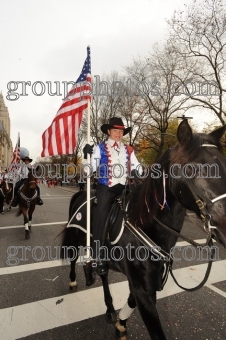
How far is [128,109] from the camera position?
23.5 metres

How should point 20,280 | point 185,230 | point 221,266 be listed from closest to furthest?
point 20,280, point 221,266, point 185,230

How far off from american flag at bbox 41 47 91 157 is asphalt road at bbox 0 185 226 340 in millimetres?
2538

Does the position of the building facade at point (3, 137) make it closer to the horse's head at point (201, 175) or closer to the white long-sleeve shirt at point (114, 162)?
the white long-sleeve shirt at point (114, 162)

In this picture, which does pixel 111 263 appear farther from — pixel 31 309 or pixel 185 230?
pixel 185 230

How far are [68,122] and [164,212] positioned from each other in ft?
7.94

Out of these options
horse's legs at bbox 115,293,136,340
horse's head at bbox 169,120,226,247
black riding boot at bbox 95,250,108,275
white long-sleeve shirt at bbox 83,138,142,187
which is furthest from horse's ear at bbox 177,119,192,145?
horse's legs at bbox 115,293,136,340

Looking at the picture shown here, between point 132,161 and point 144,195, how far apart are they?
121cm

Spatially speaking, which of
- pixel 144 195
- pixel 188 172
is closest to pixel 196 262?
pixel 144 195

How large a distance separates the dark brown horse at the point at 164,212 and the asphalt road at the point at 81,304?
0.36 meters

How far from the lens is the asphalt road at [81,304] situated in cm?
345

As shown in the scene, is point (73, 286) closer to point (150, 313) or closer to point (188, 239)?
point (150, 313)

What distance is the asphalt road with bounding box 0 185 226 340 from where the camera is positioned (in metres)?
→ 3.45

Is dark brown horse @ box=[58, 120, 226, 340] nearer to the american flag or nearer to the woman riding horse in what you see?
the woman riding horse

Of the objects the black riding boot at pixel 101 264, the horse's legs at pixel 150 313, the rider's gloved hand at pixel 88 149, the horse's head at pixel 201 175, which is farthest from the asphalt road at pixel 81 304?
the rider's gloved hand at pixel 88 149
